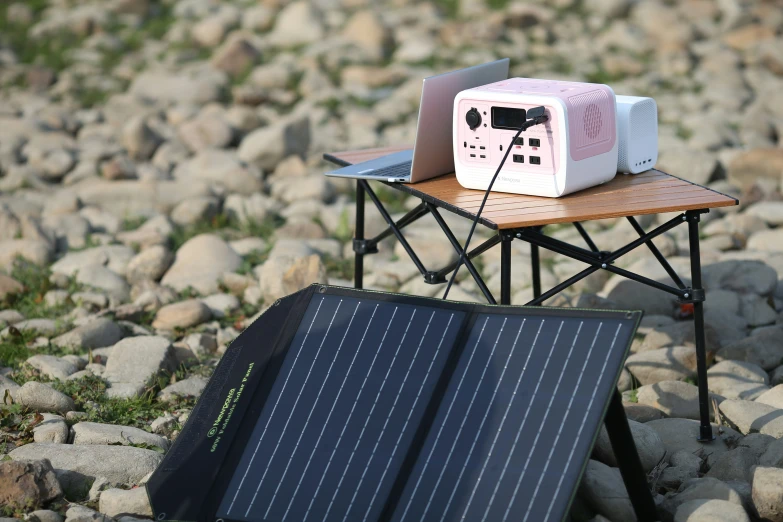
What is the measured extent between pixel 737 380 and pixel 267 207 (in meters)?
4.57

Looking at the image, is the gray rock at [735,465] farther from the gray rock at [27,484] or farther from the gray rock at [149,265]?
the gray rock at [149,265]

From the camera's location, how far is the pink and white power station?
447 cm

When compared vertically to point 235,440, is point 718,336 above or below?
below

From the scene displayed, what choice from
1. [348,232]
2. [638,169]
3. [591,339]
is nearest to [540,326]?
[591,339]

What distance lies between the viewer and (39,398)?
16.5 ft

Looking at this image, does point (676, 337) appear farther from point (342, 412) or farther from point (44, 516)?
point (44, 516)

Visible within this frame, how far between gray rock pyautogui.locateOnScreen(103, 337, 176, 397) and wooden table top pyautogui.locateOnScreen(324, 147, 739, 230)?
1641 millimetres

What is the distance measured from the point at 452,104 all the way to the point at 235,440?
6.46 ft

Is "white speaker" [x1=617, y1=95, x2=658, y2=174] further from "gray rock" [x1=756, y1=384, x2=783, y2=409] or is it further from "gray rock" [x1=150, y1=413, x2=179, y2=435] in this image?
"gray rock" [x1=150, y1=413, x2=179, y2=435]

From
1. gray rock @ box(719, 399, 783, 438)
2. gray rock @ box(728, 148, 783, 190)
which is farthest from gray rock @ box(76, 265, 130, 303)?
gray rock @ box(728, 148, 783, 190)

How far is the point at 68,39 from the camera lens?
15297 mm

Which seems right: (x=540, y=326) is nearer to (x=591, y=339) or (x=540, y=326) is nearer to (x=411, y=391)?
(x=591, y=339)

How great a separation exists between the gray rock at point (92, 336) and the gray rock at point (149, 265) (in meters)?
1.16

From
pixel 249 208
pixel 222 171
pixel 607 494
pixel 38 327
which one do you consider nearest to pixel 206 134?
pixel 222 171
